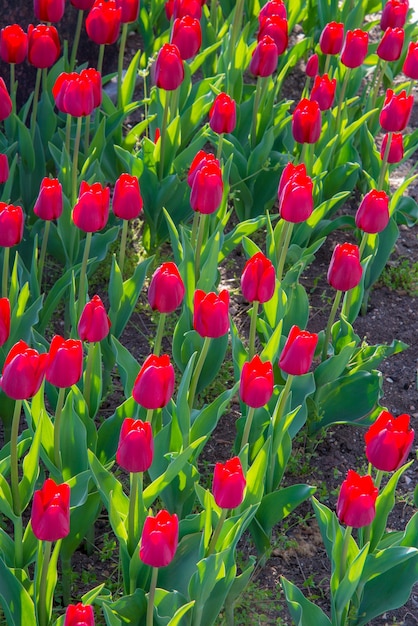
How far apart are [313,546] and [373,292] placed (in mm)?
1197

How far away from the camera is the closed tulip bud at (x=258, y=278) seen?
229 centimetres

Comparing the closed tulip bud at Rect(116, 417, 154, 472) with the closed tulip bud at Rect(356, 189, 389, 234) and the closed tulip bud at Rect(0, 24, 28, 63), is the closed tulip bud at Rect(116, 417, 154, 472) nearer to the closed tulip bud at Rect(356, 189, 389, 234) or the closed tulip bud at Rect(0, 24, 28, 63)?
the closed tulip bud at Rect(356, 189, 389, 234)

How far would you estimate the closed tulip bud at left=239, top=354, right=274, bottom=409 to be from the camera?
207cm

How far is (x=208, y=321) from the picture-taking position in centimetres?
217

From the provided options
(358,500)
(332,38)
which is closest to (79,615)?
(358,500)

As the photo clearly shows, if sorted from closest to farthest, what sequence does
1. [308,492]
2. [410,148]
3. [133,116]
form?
1. [308,492]
2. [410,148]
3. [133,116]

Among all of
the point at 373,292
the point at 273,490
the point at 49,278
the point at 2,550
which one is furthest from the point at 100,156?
the point at 2,550

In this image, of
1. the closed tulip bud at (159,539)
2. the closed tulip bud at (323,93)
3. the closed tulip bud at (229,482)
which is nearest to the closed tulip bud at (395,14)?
the closed tulip bud at (323,93)

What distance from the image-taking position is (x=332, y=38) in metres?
3.41

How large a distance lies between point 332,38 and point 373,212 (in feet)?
3.40

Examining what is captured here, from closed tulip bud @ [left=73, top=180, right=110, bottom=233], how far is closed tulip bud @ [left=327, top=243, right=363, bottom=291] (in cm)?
56

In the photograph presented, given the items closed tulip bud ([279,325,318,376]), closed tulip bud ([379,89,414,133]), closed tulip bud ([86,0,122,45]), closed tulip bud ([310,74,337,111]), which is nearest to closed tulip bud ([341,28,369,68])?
closed tulip bud ([310,74,337,111])

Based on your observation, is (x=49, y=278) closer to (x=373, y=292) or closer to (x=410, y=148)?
(x=373, y=292)

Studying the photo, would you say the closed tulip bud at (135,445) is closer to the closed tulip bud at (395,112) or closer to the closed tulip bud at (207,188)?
the closed tulip bud at (207,188)
